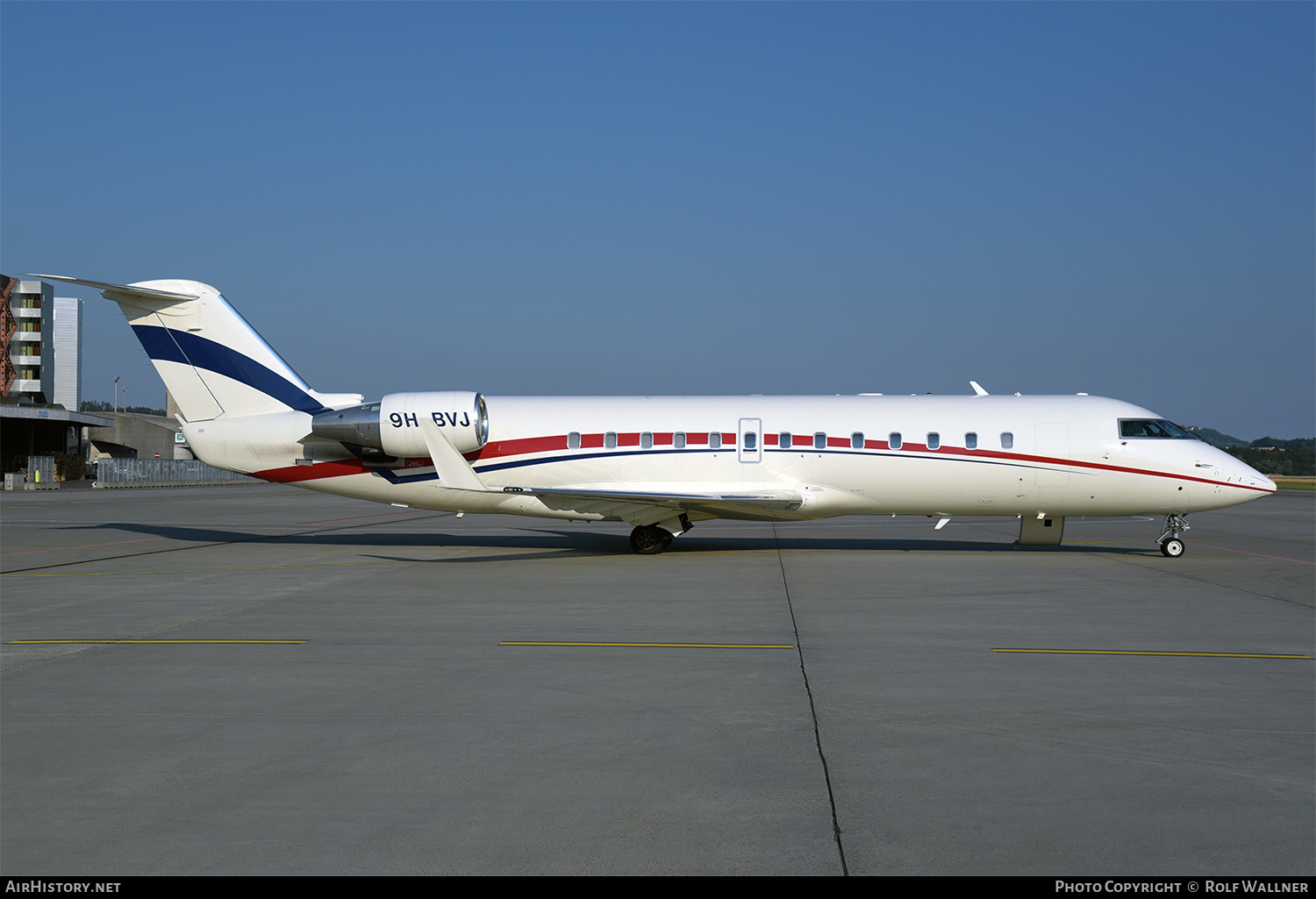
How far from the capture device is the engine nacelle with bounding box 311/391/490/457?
60.3 ft

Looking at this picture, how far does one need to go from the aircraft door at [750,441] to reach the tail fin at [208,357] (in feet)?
25.7

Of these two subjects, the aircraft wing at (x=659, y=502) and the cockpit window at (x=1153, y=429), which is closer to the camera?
the aircraft wing at (x=659, y=502)

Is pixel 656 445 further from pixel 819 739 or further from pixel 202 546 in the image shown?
pixel 819 739

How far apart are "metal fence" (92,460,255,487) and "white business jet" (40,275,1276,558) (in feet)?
127

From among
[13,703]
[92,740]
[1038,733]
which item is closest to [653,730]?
[1038,733]

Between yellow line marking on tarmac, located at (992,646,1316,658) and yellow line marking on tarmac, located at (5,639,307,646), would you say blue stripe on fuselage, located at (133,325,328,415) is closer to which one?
yellow line marking on tarmac, located at (5,639,307,646)

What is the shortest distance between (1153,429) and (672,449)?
8911 millimetres

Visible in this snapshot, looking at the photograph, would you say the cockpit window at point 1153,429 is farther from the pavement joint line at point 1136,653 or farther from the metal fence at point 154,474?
the metal fence at point 154,474

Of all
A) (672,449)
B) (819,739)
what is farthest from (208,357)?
(819,739)

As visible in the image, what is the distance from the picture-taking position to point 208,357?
19219mm

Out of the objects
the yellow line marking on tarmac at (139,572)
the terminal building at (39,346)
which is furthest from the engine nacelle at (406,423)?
the terminal building at (39,346)

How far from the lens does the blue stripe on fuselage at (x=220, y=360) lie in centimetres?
1922

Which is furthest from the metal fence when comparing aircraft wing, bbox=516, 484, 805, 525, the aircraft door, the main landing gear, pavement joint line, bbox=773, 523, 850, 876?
pavement joint line, bbox=773, 523, 850, 876
